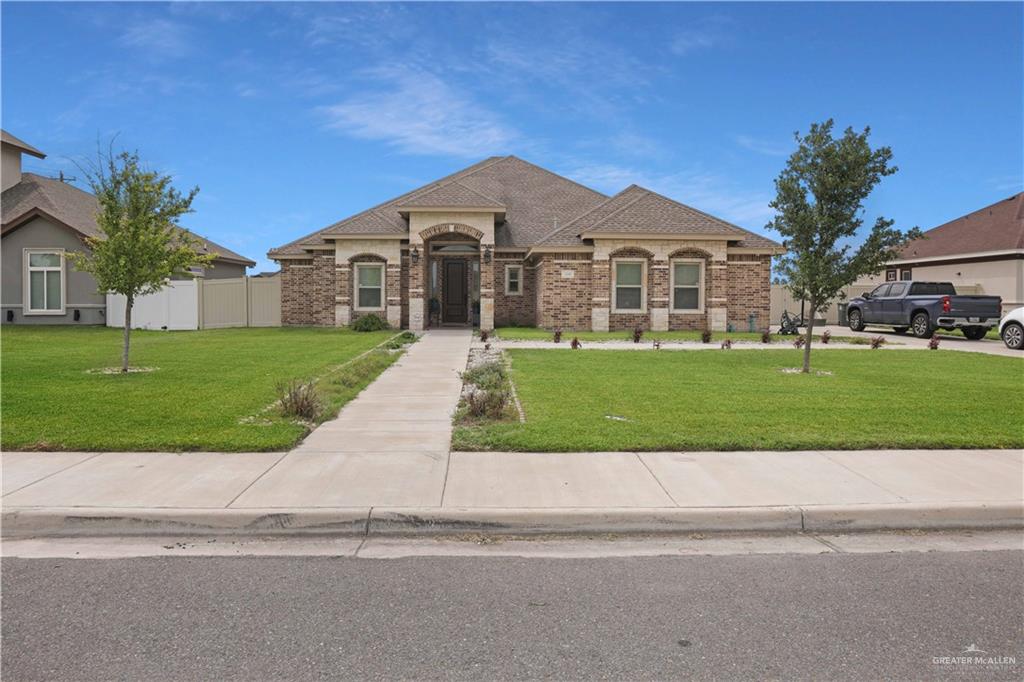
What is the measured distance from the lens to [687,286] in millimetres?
25234

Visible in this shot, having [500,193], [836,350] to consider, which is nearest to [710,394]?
[836,350]

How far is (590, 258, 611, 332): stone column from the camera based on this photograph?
2466cm

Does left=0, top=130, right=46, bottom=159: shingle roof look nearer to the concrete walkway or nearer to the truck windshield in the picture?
the concrete walkway

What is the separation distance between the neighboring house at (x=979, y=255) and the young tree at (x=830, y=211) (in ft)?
64.0

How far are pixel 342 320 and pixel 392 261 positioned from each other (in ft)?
9.60

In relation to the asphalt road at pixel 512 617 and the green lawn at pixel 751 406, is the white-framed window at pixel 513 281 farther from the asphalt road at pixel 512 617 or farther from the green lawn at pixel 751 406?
the asphalt road at pixel 512 617

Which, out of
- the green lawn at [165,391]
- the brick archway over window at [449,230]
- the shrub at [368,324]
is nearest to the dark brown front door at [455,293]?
the brick archway over window at [449,230]

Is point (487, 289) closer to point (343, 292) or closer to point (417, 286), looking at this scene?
point (417, 286)

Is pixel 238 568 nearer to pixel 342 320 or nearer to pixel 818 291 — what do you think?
pixel 818 291

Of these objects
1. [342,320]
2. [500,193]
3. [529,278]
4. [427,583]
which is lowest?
[427,583]

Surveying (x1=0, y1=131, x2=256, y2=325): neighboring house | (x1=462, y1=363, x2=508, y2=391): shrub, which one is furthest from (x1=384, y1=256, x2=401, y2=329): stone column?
(x1=462, y1=363, x2=508, y2=391): shrub

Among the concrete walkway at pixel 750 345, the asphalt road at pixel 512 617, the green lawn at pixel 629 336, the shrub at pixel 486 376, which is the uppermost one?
the green lawn at pixel 629 336

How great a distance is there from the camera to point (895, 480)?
635cm

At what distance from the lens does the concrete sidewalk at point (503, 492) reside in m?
5.39
